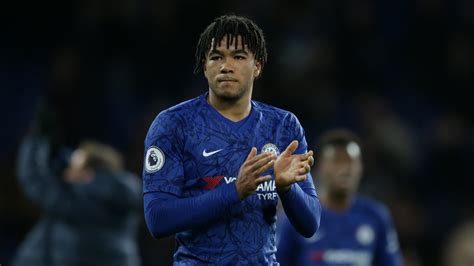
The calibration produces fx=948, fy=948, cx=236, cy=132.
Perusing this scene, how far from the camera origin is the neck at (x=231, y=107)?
355cm

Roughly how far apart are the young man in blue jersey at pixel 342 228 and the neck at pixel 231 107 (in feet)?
8.08

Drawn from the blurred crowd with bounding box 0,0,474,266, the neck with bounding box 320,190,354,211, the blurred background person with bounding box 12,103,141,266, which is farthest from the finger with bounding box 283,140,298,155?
the blurred crowd with bounding box 0,0,474,266

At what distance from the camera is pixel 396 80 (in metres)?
11.7

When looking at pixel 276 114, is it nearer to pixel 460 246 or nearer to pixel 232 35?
pixel 232 35

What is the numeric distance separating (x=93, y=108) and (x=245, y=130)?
6.70 m

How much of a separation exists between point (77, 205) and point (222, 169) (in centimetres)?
401

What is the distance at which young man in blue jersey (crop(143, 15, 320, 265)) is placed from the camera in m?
3.31

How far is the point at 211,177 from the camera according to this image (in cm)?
343

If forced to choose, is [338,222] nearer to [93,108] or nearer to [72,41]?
[93,108]

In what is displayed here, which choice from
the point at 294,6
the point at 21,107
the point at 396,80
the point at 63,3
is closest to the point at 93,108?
the point at 21,107

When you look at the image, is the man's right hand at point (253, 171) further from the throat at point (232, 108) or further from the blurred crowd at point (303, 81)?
the blurred crowd at point (303, 81)

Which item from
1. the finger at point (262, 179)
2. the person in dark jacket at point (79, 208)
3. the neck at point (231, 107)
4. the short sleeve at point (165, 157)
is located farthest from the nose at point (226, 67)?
the person in dark jacket at point (79, 208)

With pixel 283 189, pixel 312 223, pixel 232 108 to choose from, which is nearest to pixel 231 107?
pixel 232 108

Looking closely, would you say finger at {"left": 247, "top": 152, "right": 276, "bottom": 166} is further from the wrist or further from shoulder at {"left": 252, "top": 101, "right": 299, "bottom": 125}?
shoulder at {"left": 252, "top": 101, "right": 299, "bottom": 125}
